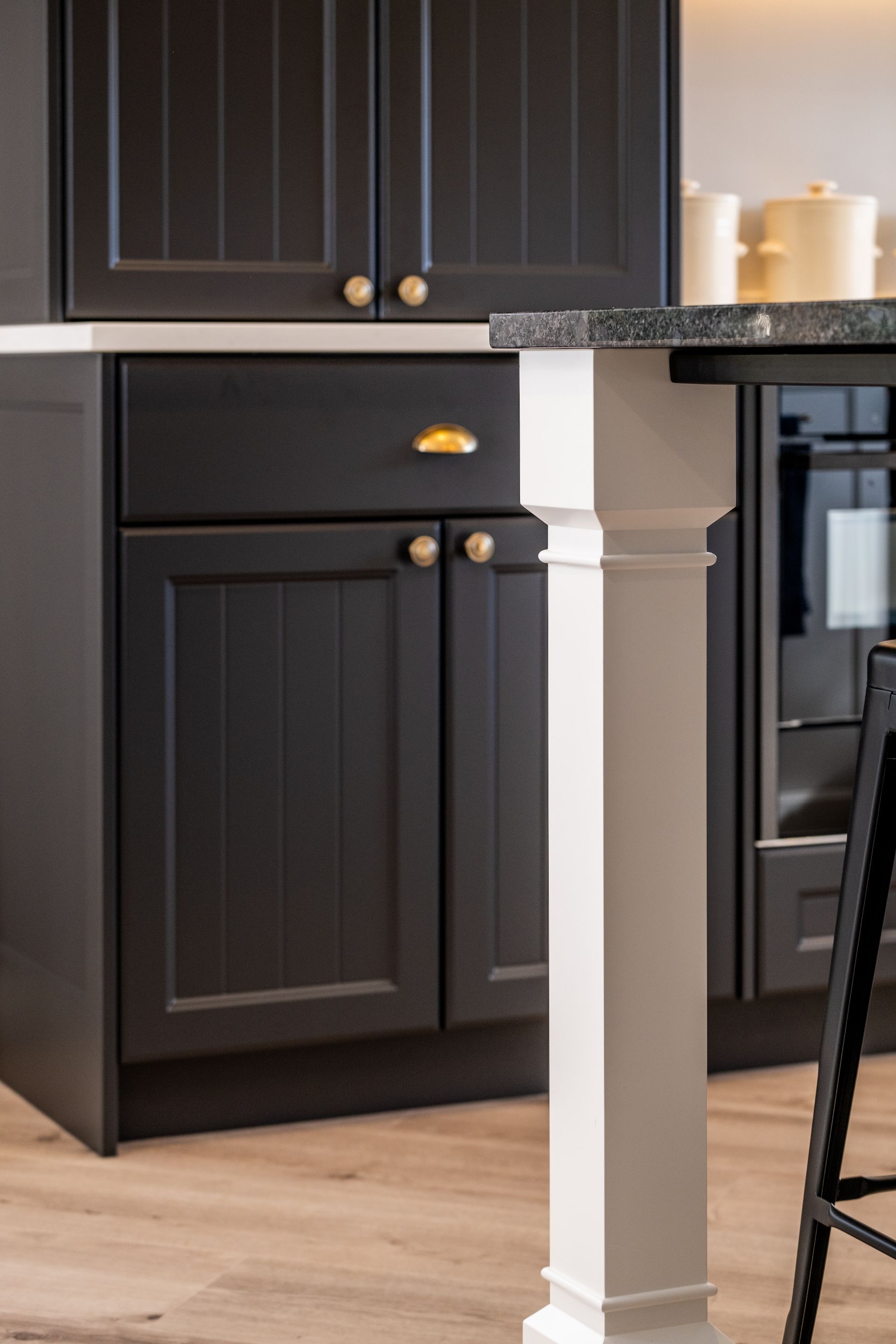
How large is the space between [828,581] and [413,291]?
0.73 m

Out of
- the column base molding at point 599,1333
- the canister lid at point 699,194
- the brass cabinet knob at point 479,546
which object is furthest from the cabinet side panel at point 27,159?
the column base molding at point 599,1333

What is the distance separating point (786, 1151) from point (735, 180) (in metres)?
1.60

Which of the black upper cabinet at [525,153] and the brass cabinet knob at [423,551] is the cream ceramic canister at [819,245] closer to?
the black upper cabinet at [525,153]

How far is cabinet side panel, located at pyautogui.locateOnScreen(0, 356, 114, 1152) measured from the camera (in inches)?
83.8

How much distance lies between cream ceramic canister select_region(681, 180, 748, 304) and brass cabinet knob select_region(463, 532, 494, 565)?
2.07ft

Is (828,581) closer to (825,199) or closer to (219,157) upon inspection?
(825,199)

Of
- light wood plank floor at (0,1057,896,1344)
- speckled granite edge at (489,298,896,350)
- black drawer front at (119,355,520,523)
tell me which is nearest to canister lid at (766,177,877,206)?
black drawer front at (119,355,520,523)

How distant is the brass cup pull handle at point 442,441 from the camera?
87.3 inches

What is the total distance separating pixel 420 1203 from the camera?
2.01 metres

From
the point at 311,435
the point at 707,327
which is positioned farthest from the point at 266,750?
the point at 707,327

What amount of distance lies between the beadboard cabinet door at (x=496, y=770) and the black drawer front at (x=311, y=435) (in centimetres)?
8

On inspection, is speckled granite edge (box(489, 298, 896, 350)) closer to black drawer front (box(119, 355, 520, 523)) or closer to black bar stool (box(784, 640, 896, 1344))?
black bar stool (box(784, 640, 896, 1344))

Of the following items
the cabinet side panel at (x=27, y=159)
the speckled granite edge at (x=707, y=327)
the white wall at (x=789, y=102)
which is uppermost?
the white wall at (x=789, y=102)

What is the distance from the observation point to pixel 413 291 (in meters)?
2.25
